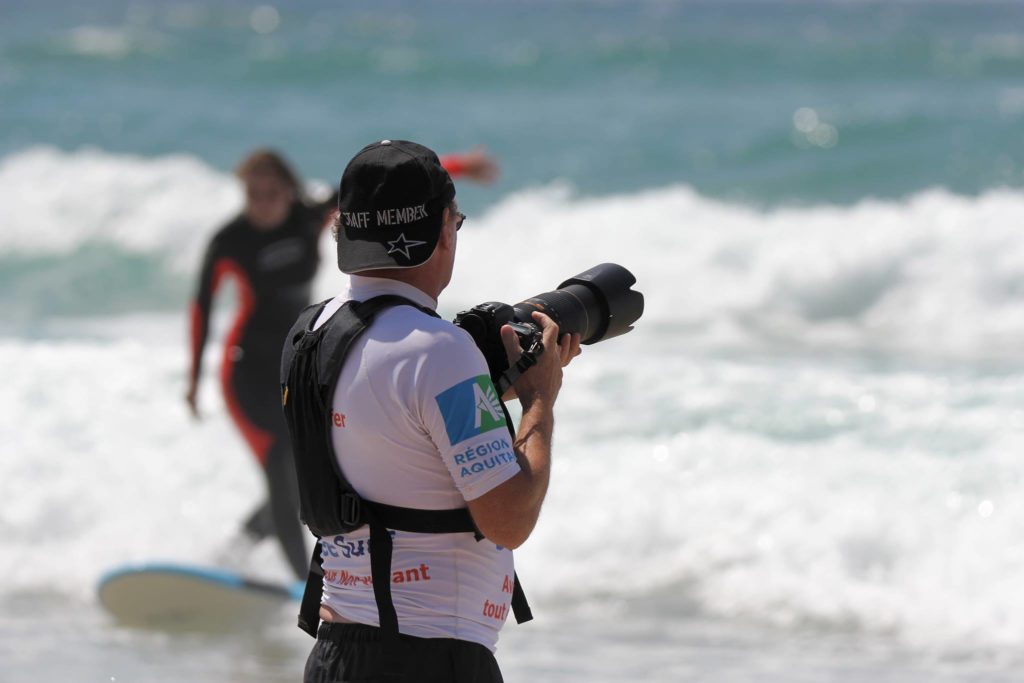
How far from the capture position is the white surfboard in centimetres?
537

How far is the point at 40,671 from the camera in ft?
16.2

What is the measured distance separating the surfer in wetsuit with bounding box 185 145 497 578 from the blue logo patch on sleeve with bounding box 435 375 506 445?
329 cm

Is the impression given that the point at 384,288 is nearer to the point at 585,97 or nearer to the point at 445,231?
the point at 445,231

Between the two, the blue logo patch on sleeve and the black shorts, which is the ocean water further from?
the blue logo patch on sleeve

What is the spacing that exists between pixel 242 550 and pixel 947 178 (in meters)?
8.94

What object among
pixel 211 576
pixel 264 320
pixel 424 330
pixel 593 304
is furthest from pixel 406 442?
pixel 211 576

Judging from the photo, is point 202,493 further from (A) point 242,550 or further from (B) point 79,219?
(B) point 79,219

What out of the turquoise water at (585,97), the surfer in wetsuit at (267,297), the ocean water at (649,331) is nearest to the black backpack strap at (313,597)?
the ocean water at (649,331)

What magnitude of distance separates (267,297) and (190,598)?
1.21 meters

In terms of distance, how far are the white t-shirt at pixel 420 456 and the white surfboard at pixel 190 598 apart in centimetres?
327

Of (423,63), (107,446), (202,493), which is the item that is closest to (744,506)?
(202,493)

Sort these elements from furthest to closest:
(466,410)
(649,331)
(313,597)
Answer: (649,331) < (313,597) < (466,410)

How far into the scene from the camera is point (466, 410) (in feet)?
6.61

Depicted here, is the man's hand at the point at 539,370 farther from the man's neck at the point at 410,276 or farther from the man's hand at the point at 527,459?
the man's neck at the point at 410,276
